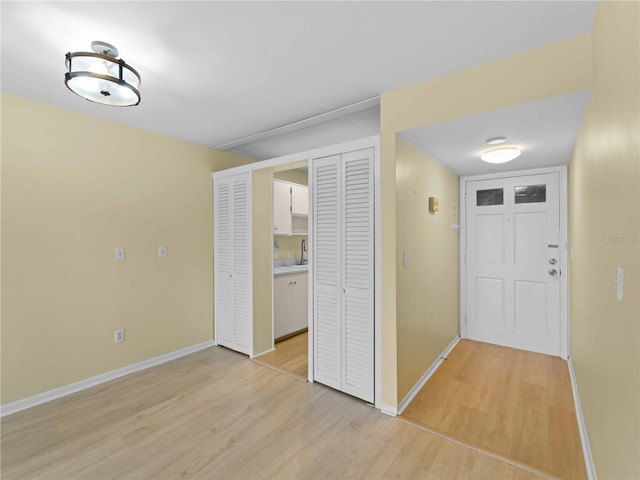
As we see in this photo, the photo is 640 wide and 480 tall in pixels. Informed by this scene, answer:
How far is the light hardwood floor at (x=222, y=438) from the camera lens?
173 centimetres

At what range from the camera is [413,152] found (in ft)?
8.20

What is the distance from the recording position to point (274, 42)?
170cm

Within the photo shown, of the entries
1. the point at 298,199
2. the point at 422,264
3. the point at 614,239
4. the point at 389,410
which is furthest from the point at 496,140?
the point at 298,199

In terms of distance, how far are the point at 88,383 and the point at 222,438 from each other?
1550 millimetres

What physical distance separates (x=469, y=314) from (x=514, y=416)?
167cm

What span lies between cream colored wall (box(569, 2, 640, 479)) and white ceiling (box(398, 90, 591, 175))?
166 mm

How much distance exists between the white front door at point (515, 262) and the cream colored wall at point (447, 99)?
174 centimetres

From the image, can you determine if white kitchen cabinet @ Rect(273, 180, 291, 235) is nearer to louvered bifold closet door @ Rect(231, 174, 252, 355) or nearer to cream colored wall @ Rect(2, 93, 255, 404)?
louvered bifold closet door @ Rect(231, 174, 252, 355)

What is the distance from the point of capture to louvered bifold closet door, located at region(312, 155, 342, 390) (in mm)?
2572

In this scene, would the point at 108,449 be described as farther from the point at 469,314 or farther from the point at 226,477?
the point at 469,314

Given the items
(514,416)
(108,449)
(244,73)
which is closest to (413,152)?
(244,73)

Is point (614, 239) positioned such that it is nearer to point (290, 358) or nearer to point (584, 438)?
point (584, 438)

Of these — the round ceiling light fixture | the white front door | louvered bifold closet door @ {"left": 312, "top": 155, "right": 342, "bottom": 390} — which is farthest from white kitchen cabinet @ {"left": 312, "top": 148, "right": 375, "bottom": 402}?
the white front door

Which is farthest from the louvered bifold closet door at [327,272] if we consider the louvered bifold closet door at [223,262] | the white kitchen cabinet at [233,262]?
the louvered bifold closet door at [223,262]
